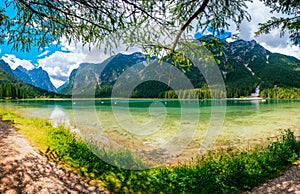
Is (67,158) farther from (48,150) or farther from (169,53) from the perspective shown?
(169,53)

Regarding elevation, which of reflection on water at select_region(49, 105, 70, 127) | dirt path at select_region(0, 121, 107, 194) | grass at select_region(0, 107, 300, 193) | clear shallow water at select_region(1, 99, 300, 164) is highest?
dirt path at select_region(0, 121, 107, 194)

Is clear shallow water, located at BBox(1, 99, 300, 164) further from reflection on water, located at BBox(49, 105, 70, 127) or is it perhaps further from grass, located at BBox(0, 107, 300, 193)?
grass, located at BBox(0, 107, 300, 193)

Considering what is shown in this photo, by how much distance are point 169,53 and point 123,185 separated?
3820mm

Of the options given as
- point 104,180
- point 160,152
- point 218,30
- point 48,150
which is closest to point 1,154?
point 48,150

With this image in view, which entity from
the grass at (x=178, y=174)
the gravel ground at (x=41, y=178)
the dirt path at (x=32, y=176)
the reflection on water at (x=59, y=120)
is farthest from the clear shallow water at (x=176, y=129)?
the dirt path at (x=32, y=176)

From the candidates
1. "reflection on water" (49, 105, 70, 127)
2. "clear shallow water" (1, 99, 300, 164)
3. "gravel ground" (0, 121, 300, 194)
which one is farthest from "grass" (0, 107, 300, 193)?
"reflection on water" (49, 105, 70, 127)

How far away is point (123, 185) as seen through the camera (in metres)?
5.96

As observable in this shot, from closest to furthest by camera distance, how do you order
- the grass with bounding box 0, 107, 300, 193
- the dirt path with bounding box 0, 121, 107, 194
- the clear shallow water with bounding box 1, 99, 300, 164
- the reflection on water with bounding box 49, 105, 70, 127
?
the dirt path with bounding box 0, 121, 107, 194, the grass with bounding box 0, 107, 300, 193, the clear shallow water with bounding box 1, 99, 300, 164, the reflection on water with bounding box 49, 105, 70, 127

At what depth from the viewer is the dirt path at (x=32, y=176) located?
492 cm

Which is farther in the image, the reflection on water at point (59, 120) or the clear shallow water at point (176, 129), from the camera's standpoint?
the reflection on water at point (59, 120)

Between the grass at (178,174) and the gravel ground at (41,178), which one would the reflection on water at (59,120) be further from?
the gravel ground at (41,178)

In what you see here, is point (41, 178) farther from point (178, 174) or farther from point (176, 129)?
point (176, 129)

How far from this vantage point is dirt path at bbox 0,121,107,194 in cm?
492

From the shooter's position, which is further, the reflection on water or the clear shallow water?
the reflection on water
